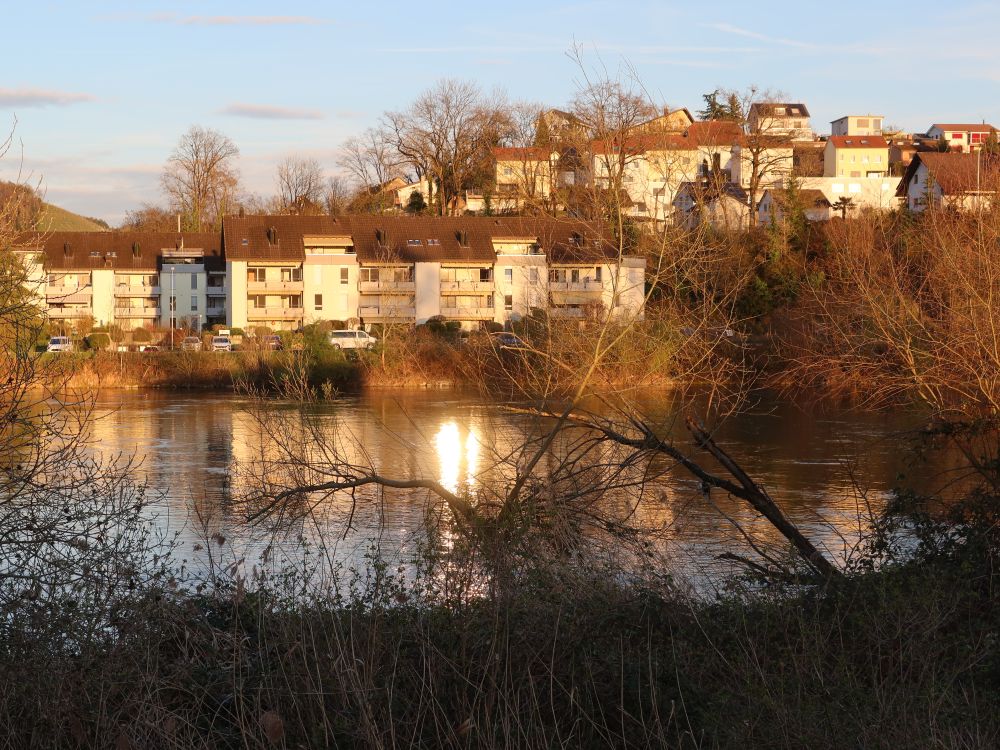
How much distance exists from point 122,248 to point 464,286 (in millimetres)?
23134

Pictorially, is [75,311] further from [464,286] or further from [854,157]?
[854,157]

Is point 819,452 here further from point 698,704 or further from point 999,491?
point 698,704

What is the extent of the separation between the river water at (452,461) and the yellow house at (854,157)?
61795 millimetres

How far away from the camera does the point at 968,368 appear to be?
1349 centimetres

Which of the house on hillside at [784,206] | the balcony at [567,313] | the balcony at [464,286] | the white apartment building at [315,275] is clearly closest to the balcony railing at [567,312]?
the balcony at [567,313]

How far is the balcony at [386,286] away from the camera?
5939cm

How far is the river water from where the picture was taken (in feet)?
42.5

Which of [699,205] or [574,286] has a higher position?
[699,205]

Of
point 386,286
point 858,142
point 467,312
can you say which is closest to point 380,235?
point 386,286

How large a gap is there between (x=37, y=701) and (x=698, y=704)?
383cm

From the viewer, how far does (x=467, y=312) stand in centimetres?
6028

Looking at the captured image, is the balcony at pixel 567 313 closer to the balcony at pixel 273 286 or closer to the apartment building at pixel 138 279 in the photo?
the balcony at pixel 273 286

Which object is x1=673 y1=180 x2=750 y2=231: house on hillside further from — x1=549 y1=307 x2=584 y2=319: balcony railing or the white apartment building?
the white apartment building

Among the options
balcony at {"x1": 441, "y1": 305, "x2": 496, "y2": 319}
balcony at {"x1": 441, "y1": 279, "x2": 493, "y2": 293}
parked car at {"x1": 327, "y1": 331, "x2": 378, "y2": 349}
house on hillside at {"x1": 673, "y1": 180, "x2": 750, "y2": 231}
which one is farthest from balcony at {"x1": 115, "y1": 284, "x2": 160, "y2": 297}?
house on hillside at {"x1": 673, "y1": 180, "x2": 750, "y2": 231}
